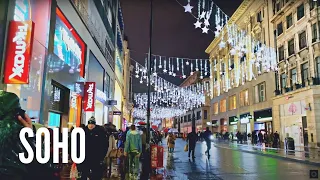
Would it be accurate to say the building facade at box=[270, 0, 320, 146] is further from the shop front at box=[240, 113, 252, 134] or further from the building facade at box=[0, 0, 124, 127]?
the building facade at box=[0, 0, 124, 127]

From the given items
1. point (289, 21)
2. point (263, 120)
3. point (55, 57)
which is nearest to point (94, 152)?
point (55, 57)

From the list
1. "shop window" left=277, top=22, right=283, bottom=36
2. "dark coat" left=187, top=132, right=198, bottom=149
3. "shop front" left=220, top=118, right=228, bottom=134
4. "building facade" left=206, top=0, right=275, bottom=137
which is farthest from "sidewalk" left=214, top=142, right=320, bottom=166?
"shop front" left=220, top=118, right=228, bottom=134

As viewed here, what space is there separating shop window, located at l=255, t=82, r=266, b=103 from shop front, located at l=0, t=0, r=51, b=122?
35372 mm

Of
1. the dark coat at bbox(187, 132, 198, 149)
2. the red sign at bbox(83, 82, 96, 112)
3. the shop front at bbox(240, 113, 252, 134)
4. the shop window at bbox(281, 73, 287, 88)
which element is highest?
the shop window at bbox(281, 73, 287, 88)

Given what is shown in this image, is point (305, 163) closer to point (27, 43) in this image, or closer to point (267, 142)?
point (27, 43)

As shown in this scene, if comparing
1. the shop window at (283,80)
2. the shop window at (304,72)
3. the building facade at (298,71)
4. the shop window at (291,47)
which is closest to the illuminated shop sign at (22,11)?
the building facade at (298,71)

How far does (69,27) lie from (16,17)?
5.17 meters

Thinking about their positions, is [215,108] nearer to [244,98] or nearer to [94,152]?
[244,98]

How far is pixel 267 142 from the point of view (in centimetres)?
3422

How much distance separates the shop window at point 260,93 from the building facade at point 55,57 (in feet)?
88.6

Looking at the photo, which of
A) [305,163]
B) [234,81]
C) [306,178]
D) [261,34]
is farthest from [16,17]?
[234,81]

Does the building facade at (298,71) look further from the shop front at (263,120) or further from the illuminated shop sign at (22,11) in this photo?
the illuminated shop sign at (22,11)

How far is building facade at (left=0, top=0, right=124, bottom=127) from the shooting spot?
978 centimetres

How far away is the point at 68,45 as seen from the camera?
15.1 m
